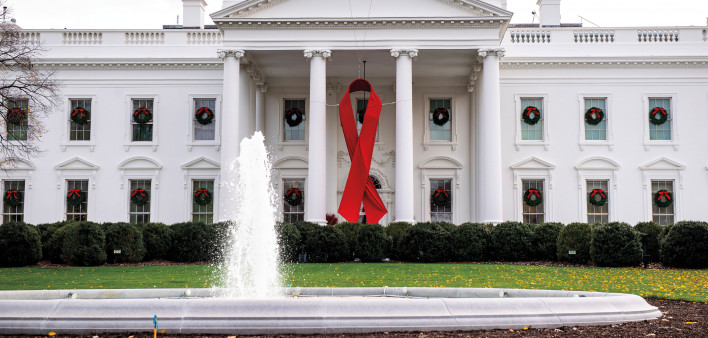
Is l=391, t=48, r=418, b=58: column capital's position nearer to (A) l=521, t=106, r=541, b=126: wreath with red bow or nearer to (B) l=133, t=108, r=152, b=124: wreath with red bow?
(A) l=521, t=106, r=541, b=126: wreath with red bow

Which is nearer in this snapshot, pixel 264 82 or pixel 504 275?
pixel 504 275

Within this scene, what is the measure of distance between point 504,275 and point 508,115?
55.8ft

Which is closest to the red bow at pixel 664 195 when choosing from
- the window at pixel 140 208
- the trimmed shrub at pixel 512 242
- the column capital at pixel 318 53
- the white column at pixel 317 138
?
the trimmed shrub at pixel 512 242

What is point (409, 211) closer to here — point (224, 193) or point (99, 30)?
point (224, 193)

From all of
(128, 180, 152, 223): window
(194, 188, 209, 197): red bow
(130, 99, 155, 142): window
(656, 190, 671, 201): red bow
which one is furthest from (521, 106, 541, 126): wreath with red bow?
(128, 180, 152, 223): window

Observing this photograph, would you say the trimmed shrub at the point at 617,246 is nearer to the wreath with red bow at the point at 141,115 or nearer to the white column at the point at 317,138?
the white column at the point at 317,138

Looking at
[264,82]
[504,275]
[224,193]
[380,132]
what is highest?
[264,82]

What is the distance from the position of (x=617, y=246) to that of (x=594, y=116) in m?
13.3

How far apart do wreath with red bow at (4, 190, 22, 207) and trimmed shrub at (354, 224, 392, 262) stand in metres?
18.9

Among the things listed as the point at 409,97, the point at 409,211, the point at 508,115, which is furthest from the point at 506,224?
the point at 508,115

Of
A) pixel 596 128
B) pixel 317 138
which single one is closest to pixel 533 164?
pixel 596 128

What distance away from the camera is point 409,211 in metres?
29.6

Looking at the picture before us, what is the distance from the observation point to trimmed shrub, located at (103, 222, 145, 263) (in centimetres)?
2458

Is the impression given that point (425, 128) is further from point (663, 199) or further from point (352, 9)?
point (663, 199)
